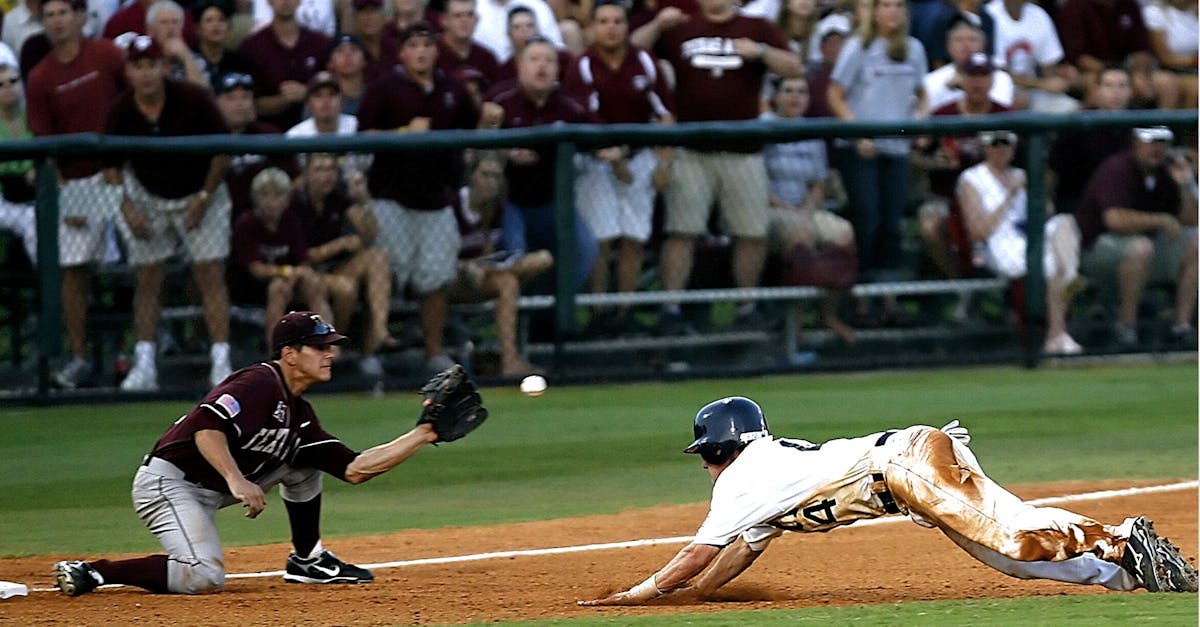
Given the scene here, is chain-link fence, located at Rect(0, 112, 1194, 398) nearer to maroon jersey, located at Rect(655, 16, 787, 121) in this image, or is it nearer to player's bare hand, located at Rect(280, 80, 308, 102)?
maroon jersey, located at Rect(655, 16, 787, 121)

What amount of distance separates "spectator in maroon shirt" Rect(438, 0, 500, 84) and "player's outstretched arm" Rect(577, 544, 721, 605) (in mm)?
6611

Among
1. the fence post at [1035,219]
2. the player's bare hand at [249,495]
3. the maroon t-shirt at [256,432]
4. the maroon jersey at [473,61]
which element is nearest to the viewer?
the player's bare hand at [249,495]

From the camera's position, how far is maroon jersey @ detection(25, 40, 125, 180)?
38.7 ft

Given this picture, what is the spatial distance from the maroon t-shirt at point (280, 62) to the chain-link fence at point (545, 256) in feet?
3.18

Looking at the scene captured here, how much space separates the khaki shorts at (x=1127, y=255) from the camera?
1340 centimetres

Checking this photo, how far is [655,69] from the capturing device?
12.8 meters

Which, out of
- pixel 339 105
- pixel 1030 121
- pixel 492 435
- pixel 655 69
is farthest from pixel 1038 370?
pixel 339 105

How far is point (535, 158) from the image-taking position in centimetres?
1223

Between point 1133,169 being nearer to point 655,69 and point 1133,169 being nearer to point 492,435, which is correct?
point 655,69

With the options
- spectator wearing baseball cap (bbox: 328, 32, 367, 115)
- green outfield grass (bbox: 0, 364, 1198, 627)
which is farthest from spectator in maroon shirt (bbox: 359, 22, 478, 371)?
green outfield grass (bbox: 0, 364, 1198, 627)

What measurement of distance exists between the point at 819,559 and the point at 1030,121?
603 cm

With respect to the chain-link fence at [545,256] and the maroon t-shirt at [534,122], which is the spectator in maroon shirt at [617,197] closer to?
the chain-link fence at [545,256]

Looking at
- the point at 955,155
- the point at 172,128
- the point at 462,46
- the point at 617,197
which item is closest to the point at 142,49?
the point at 172,128

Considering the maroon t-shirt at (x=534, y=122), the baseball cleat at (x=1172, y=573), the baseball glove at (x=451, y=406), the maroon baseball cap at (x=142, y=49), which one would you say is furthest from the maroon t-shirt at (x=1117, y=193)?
the baseball glove at (x=451, y=406)
